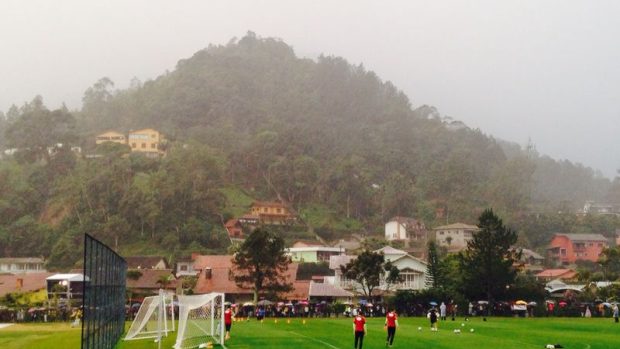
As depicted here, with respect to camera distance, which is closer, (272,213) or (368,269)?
(368,269)

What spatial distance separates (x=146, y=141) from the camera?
169m

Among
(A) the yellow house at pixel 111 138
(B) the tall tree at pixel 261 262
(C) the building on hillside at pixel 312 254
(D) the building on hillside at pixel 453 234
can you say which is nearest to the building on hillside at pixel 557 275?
(D) the building on hillside at pixel 453 234

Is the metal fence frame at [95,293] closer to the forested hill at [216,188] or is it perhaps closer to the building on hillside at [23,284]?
the building on hillside at [23,284]

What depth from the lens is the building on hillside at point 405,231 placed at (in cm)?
13562

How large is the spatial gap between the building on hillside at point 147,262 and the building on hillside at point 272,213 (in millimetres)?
33907

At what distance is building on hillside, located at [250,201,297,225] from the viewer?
134500 millimetres

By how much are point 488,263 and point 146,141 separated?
114959 mm

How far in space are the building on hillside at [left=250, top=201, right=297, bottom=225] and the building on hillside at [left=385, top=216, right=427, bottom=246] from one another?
17357 mm

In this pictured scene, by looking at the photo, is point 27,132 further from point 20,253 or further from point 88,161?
point 20,253

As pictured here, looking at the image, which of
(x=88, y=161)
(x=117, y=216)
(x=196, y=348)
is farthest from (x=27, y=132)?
(x=196, y=348)

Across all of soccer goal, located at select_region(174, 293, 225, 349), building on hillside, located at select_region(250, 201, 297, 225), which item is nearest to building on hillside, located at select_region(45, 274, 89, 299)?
soccer goal, located at select_region(174, 293, 225, 349)

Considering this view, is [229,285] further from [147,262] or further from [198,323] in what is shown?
[198,323]

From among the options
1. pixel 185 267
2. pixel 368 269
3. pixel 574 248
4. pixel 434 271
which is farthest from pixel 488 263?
pixel 574 248

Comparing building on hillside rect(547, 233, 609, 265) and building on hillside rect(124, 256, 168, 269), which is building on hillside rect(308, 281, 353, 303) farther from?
building on hillside rect(547, 233, 609, 265)
